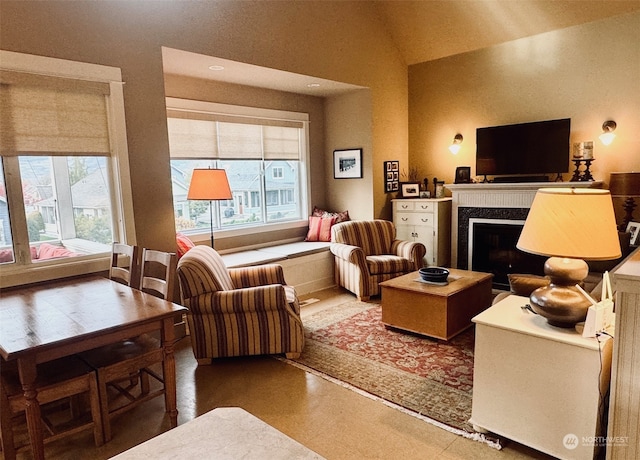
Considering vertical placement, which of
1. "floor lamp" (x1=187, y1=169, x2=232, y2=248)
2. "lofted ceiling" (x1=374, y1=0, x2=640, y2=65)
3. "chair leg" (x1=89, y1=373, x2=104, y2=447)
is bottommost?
"chair leg" (x1=89, y1=373, x2=104, y2=447)

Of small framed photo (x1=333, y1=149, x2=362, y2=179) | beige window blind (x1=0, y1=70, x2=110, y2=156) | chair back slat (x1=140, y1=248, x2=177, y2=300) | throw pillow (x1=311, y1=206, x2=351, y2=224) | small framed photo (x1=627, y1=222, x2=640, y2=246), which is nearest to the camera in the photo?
chair back slat (x1=140, y1=248, x2=177, y2=300)

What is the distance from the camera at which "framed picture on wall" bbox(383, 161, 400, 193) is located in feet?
18.6

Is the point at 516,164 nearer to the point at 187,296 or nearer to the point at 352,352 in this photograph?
the point at 352,352

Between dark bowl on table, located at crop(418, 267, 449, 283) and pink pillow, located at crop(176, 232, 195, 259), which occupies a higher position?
pink pillow, located at crop(176, 232, 195, 259)

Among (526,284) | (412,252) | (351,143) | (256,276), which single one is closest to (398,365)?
(526,284)

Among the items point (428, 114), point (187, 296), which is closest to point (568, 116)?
point (428, 114)

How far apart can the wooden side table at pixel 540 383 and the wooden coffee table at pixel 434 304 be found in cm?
111

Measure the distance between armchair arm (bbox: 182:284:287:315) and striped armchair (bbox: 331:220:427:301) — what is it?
1.66 m

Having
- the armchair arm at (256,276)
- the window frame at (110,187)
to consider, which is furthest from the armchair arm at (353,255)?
the window frame at (110,187)

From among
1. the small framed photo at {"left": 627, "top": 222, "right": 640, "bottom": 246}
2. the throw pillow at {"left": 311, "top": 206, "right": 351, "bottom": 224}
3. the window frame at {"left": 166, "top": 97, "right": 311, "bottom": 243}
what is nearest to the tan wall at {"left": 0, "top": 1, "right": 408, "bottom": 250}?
the window frame at {"left": 166, "top": 97, "right": 311, "bottom": 243}

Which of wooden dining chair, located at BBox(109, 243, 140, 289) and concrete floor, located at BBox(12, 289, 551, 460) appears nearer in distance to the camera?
concrete floor, located at BBox(12, 289, 551, 460)

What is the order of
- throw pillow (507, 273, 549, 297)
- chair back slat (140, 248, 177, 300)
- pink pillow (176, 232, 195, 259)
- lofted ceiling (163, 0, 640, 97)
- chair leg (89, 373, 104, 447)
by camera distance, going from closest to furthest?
chair leg (89, 373, 104, 447) < chair back slat (140, 248, 177, 300) < throw pillow (507, 273, 549, 297) < pink pillow (176, 232, 195, 259) < lofted ceiling (163, 0, 640, 97)

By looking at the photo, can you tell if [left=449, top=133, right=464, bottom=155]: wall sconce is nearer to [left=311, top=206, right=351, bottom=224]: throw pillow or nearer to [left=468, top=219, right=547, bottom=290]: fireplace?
[left=468, top=219, right=547, bottom=290]: fireplace

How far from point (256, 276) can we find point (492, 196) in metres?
3.05
